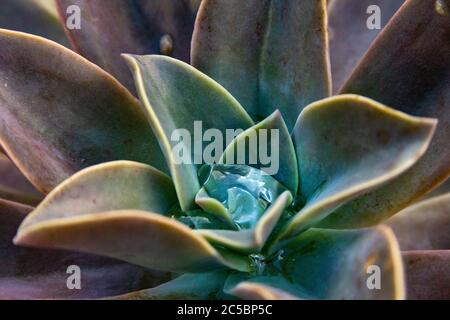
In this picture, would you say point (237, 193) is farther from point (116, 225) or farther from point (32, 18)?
point (32, 18)

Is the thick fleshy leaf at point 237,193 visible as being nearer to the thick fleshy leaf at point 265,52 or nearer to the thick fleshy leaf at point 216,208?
the thick fleshy leaf at point 216,208

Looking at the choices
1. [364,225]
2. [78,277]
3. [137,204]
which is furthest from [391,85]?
[78,277]

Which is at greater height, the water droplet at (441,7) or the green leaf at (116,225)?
the water droplet at (441,7)

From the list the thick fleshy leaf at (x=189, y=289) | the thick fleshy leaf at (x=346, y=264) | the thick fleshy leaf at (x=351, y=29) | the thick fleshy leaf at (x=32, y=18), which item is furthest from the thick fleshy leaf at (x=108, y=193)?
the thick fleshy leaf at (x=32, y=18)

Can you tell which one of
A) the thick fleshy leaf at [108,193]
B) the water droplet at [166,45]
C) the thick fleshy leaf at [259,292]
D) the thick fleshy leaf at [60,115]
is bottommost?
the thick fleshy leaf at [259,292]

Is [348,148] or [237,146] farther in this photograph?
[237,146]

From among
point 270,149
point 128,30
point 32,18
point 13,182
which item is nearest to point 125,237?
point 270,149
